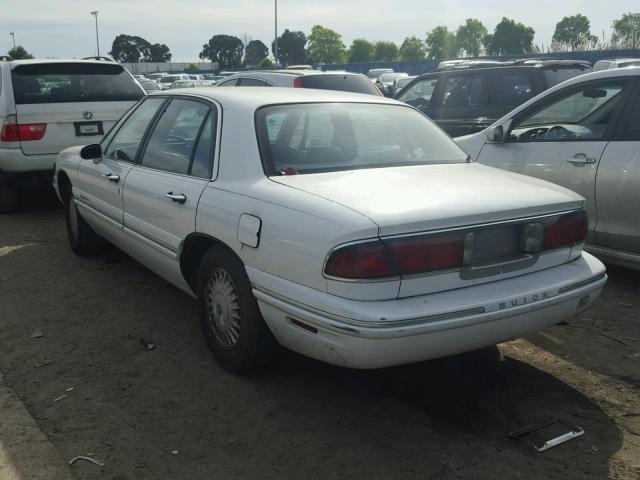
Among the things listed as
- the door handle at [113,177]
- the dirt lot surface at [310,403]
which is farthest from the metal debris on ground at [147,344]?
the door handle at [113,177]

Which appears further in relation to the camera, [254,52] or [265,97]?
[254,52]

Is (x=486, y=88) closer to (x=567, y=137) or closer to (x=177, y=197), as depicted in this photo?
(x=567, y=137)

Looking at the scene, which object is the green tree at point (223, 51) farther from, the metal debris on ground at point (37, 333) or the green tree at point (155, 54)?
the metal debris on ground at point (37, 333)

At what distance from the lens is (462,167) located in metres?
3.94

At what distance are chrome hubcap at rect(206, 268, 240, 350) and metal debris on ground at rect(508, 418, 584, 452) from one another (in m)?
1.48

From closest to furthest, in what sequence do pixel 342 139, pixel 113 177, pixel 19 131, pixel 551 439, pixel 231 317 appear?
1. pixel 551 439
2. pixel 231 317
3. pixel 342 139
4. pixel 113 177
5. pixel 19 131

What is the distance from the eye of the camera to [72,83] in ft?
26.6

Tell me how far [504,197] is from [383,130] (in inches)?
41.1

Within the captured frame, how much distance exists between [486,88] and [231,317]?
22.8 ft

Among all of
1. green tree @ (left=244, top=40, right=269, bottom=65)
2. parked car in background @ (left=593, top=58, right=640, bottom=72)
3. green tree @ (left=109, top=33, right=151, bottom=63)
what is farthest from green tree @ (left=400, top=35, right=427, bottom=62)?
parked car in background @ (left=593, top=58, right=640, bottom=72)

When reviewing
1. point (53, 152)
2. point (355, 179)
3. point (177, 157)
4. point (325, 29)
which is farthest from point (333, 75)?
point (325, 29)

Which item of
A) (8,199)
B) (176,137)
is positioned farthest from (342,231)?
(8,199)

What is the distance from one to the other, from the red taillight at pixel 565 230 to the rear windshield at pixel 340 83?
683 cm

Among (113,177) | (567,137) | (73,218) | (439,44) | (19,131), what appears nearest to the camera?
(113,177)
